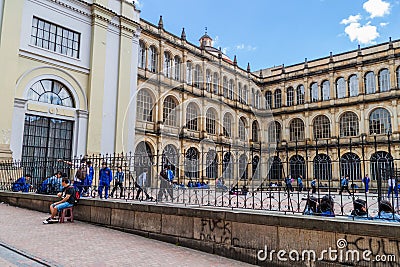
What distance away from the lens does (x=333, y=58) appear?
123ft

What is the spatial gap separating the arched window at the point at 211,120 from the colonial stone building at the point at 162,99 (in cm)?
13

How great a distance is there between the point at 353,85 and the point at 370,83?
163 cm

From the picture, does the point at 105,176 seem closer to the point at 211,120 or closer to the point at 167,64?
the point at 167,64

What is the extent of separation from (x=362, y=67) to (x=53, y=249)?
113 feet

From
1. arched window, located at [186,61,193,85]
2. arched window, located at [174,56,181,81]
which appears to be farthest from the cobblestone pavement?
arched window, located at [186,61,193,85]

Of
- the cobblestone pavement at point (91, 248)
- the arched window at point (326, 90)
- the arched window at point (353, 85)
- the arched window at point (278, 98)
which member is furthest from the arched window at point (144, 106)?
the arched window at point (353, 85)

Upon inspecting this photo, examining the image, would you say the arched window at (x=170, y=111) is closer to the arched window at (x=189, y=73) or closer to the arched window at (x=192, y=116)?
the arched window at (x=192, y=116)

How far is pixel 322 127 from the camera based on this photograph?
3612 cm

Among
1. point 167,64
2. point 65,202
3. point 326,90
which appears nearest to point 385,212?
point 65,202

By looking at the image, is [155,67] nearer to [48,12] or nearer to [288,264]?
[48,12]

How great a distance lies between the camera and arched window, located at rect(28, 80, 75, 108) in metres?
17.1

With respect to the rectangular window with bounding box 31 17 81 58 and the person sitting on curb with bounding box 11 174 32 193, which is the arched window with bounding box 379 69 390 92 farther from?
the person sitting on curb with bounding box 11 174 32 193

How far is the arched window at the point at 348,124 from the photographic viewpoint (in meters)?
34.1

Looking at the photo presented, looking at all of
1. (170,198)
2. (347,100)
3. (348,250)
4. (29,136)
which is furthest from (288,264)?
(347,100)
